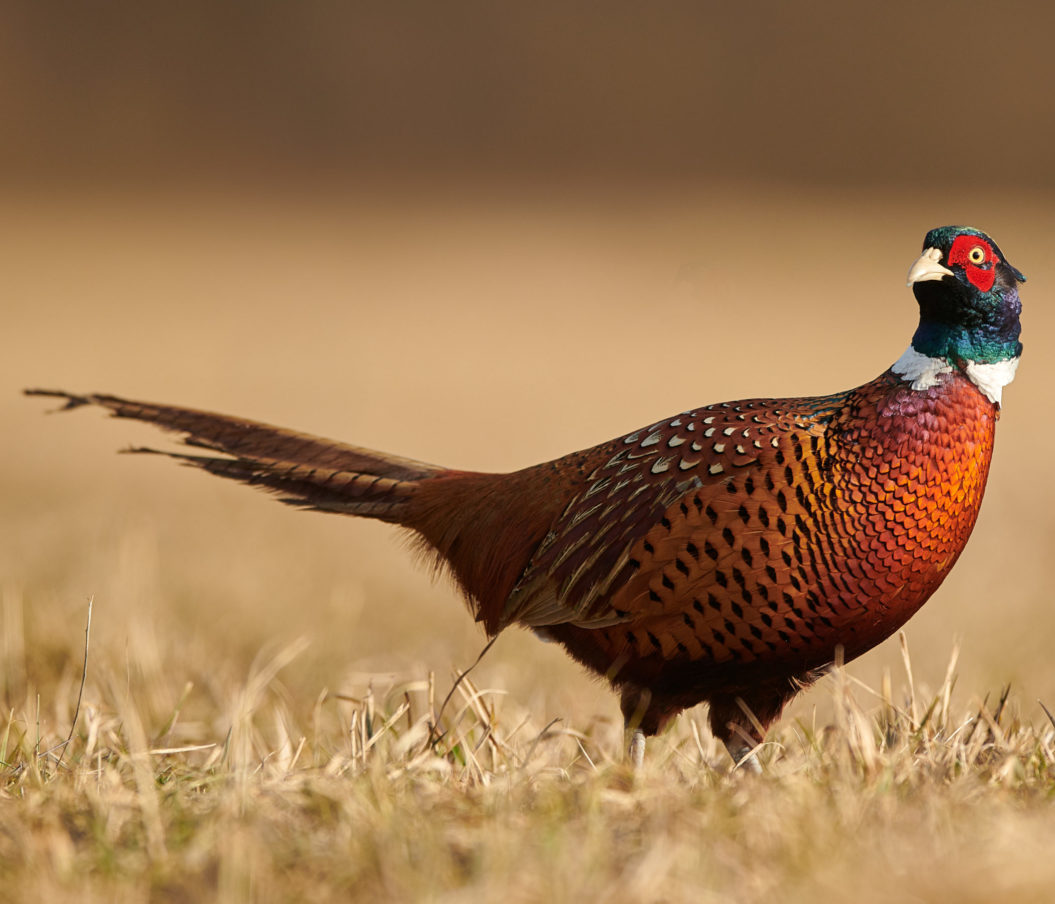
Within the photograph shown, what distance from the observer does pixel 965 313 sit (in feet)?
10.8

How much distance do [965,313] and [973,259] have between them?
127 millimetres

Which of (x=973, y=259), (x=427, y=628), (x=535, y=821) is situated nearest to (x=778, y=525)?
(x=973, y=259)

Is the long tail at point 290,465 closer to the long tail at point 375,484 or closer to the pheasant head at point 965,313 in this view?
the long tail at point 375,484

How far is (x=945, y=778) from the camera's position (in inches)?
107

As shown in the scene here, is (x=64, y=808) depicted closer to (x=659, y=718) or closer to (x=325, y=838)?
(x=325, y=838)

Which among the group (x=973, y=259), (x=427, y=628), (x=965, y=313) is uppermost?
(x=973, y=259)

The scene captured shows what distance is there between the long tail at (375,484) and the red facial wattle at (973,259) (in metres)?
1.21

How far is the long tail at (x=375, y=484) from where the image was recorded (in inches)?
153

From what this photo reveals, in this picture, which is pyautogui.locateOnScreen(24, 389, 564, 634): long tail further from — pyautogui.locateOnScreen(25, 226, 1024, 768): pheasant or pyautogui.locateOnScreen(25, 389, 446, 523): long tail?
pyautogui.locateOnScreen(25, 226, 1024, 768): pheasant

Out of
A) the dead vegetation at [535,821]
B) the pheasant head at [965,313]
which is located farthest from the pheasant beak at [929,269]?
the dead vegetation at [535,821]

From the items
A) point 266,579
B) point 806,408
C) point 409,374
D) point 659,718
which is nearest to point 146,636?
point 266,579

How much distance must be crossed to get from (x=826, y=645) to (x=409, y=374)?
8678mm

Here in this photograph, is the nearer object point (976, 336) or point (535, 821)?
point (535, 821)

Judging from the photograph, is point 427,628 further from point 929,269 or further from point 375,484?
point 929,269
